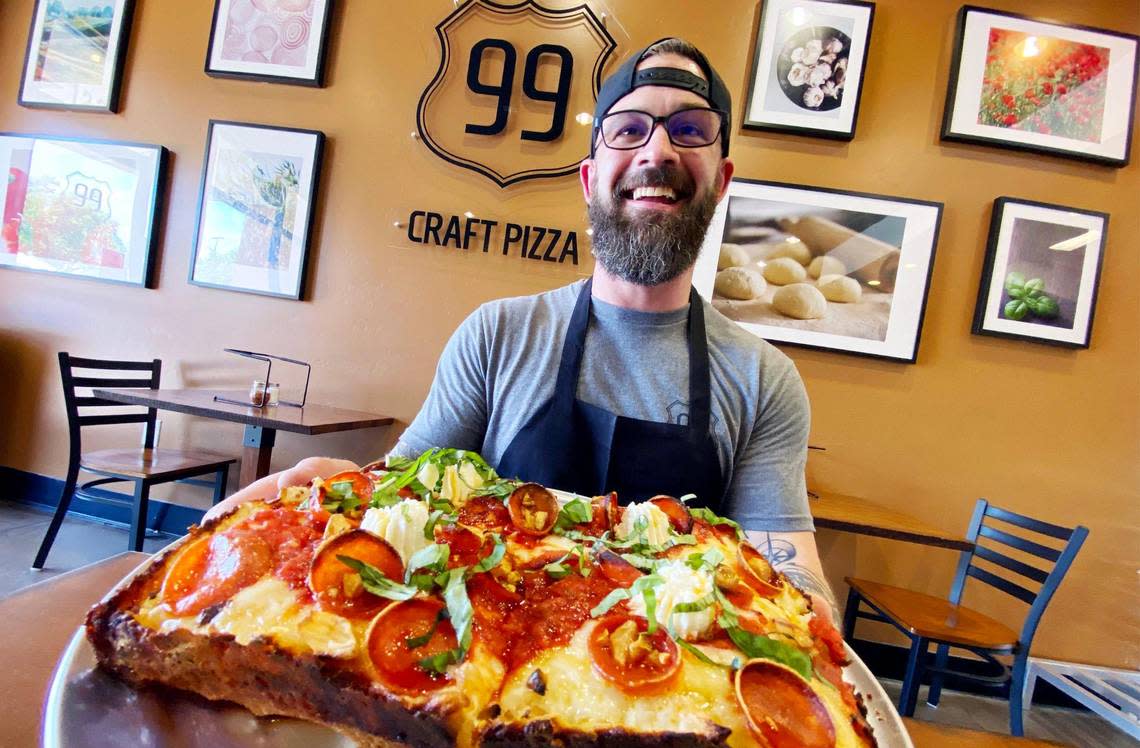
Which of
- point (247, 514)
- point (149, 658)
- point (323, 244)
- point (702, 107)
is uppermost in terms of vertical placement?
point (702, 107)

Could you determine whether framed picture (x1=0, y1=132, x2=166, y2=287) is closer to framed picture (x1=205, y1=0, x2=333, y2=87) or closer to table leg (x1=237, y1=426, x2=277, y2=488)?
framed picture (x1=205, y1=0, x2=333, y2=87)

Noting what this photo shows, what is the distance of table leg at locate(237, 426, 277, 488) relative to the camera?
2582 millimetres

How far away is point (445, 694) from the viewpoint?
591mm

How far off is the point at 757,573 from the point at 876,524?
1.81m

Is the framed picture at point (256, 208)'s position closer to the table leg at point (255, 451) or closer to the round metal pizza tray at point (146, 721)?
the table leg at point (255, 451)

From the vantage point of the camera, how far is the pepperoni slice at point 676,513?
1043 millimetres

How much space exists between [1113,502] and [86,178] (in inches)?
247

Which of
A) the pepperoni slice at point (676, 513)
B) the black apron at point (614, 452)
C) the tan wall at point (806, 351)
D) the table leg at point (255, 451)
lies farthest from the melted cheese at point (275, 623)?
the tan wall at point (806, 351)

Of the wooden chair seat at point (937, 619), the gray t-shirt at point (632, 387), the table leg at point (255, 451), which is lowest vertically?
the wooden chair seat at point (937, 619)

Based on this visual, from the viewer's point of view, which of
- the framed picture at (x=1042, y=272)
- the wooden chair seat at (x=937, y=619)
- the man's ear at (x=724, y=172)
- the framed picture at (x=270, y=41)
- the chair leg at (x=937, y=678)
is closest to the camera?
the man's ear at (x=724, y=172)

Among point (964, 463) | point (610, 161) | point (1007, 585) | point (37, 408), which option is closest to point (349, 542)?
point (610, 161)

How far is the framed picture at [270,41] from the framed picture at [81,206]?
71 centimetres

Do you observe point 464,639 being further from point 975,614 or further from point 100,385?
point 100,385

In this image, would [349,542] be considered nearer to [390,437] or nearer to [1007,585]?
[390,437]
